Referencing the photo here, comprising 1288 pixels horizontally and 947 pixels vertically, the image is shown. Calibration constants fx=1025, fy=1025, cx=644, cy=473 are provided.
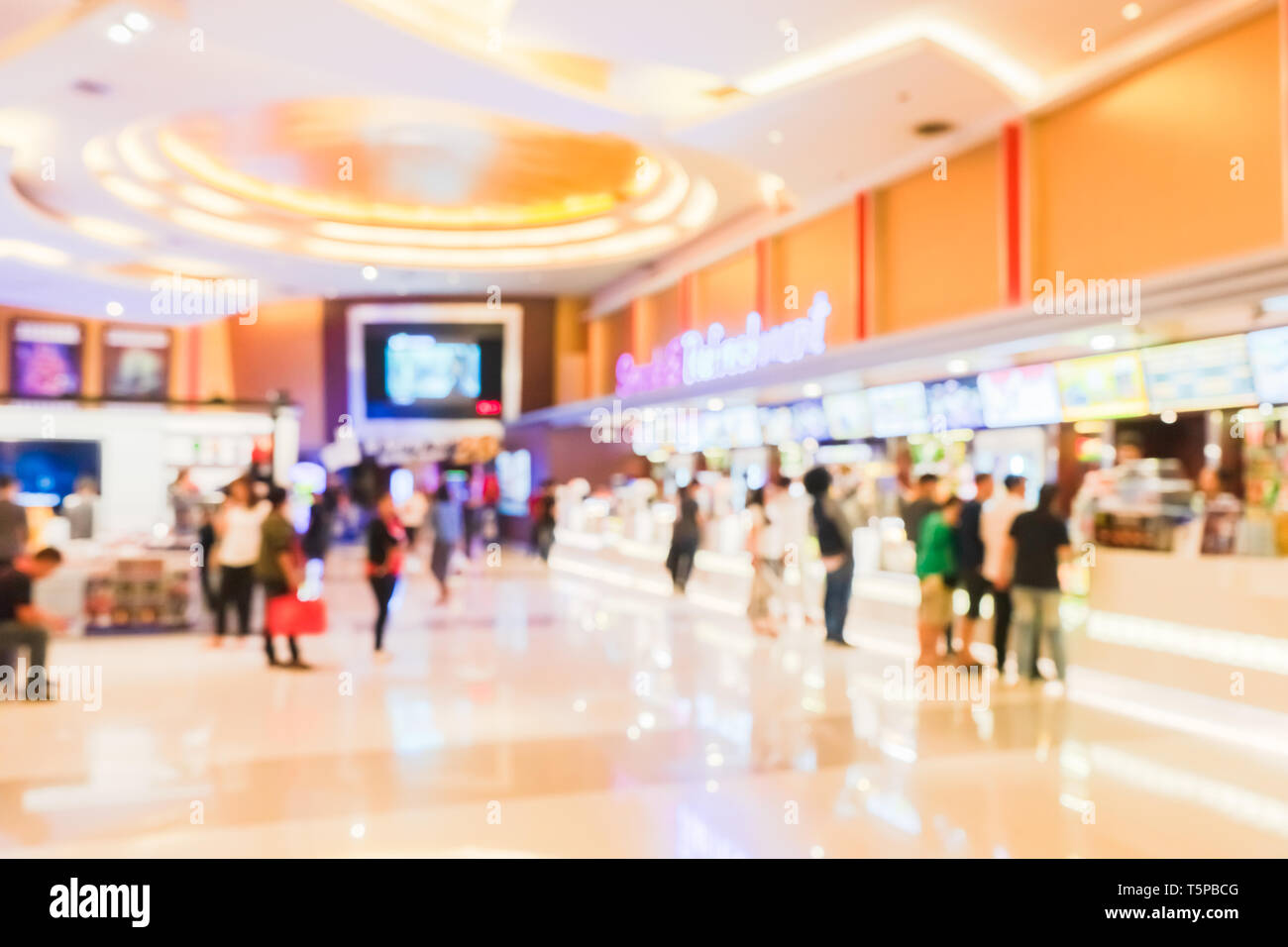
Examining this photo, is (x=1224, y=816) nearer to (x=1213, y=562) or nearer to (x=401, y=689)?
(x=1213, y=562)

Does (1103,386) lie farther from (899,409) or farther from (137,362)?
(137,362)

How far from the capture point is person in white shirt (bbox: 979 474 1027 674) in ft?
24.1

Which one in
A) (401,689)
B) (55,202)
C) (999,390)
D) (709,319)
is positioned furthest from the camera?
(709,319)

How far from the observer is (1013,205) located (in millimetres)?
8695

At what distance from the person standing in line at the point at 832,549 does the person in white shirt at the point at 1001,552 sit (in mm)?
1299

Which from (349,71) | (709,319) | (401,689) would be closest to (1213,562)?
(401,689)

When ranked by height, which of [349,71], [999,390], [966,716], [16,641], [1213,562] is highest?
[349,71]

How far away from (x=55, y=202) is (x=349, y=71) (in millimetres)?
6452

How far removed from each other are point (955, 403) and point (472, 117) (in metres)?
5.95

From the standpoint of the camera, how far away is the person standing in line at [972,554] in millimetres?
7621

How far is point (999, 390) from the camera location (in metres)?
9.27

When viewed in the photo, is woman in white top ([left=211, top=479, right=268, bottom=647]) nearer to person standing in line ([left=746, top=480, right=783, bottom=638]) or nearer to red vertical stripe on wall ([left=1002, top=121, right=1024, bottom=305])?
person standing in line ([left=746, top=480, right=783, bottom=638])

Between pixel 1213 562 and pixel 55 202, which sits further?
pixel 55 202
